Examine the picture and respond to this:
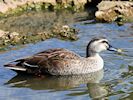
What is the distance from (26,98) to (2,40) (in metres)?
4.75

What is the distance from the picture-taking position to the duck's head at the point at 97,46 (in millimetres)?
11953

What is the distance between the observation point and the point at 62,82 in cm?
1120

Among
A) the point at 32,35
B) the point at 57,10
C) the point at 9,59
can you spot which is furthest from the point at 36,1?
the point at 9,59

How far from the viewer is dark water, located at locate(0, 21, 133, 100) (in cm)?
1011

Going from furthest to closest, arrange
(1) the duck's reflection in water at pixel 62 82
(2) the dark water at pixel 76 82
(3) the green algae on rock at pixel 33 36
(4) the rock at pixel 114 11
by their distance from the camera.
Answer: (4) the rock at pixel 114 11 < (3) the green algae on rock at pixel 33 36 < (1) the duck's reflection in water at pixel 62 82 < (2) the dark water at pixel 76 82

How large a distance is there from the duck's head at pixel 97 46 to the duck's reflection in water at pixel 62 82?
20.3 inches

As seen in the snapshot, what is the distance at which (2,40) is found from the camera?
14406 millimetres

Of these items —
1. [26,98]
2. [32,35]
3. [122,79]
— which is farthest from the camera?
[32,35]

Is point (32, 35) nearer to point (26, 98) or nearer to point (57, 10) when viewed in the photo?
point (57, 10)

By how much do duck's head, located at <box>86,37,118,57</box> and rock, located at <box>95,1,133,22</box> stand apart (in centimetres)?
460

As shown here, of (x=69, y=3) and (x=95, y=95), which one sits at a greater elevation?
(x=69, y=3)

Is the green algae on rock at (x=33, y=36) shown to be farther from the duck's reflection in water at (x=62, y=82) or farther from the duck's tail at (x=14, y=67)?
the duck's reflection in water at (x=62, y=82)

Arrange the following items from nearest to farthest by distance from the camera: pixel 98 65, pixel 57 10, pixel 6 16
Result: pixel 98 65, pixel 6 16, pixel 57 10

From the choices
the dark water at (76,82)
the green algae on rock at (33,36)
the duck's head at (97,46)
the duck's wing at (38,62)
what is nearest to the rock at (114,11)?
the green algae on rock at (33,36)
